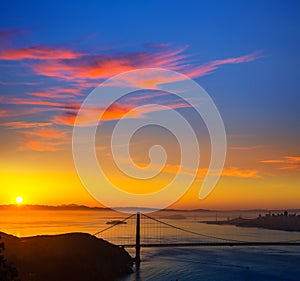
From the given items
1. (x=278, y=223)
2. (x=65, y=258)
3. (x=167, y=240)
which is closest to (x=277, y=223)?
(x=278, y=223)

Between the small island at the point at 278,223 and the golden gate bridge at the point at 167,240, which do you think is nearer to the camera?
the golden gate bridge at the point at 167,240

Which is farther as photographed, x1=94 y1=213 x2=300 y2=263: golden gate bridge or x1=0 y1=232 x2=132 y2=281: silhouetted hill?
x1=94 y1=213 x2=300 y2=263: golden gate bridge

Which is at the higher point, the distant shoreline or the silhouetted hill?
the distant shoreline

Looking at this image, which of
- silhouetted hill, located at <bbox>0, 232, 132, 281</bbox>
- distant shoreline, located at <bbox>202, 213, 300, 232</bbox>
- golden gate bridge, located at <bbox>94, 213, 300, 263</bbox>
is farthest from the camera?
distant shoreline, located at <bbox>202, 213, 300, 232</bbox>

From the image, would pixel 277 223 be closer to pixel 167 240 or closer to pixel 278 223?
pixel 278 223

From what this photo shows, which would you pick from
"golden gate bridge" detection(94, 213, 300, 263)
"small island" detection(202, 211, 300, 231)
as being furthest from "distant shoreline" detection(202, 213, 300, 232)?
"golden gate bridge" detection(94, 213, 300, 263)

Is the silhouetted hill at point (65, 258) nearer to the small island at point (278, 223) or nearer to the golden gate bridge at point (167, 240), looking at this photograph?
the golden gate bridge at point (167, 240)

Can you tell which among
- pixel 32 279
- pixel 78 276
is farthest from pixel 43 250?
pixel 32 279

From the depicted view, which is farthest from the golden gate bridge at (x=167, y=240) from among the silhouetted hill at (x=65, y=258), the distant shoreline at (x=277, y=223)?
the distant shoreline at (x=277, y=223)

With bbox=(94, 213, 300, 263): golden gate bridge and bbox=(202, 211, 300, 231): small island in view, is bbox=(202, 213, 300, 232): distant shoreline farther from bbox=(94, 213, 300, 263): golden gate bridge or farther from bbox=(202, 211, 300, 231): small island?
bbox=(94, 213, 300, 263): golden gate bridge
